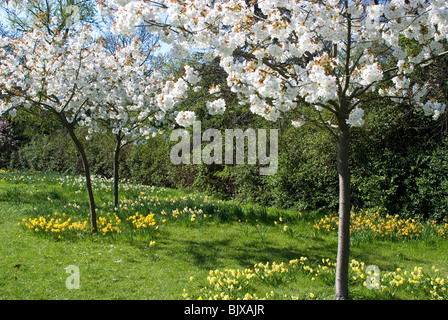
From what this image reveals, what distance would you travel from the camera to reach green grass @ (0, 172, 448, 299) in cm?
393

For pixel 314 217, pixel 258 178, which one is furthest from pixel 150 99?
pixel 314 217

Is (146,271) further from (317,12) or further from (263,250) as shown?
(317,12)

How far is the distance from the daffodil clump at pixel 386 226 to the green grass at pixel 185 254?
0.15m

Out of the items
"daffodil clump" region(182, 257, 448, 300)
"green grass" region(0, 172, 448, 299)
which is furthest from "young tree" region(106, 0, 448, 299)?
"green grass" region(0, 172, 448, 299)

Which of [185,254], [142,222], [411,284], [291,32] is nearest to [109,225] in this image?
[142,222]

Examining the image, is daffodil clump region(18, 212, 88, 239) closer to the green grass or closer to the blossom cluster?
the green grass

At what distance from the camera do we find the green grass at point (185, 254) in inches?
155

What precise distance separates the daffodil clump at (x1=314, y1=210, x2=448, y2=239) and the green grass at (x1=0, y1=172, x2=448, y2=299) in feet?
0.48

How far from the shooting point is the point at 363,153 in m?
6.86

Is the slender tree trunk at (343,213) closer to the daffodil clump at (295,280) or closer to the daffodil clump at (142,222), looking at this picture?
the daffodil clump at (295,280)

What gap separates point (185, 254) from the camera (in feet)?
16.6

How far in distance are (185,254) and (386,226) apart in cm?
303

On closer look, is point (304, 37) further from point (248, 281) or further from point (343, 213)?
point (248, 281)

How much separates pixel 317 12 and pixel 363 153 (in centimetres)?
411
